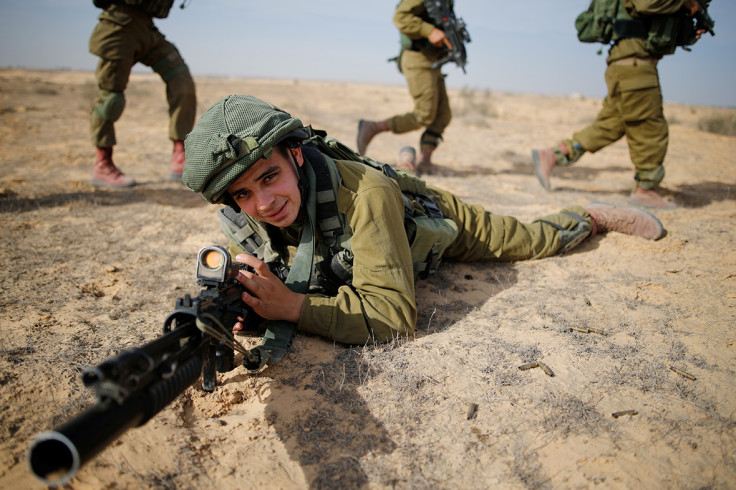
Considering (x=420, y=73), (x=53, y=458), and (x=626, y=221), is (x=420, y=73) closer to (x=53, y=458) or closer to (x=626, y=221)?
(x=626, y=221)

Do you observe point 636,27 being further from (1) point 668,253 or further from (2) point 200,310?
(2) point 200,310

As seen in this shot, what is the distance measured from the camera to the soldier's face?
197cm

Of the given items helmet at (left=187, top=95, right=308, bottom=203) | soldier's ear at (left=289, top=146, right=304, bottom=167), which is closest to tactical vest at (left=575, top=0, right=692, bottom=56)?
A: soldier's ear at (left=289, top=146, right=304, bottom=167)

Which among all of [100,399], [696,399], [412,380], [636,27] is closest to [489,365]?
[412,380]

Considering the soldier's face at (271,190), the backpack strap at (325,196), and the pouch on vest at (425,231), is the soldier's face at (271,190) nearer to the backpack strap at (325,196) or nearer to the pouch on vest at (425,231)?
the backpack strap at (325,196)

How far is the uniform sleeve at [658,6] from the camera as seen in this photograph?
4035 mm

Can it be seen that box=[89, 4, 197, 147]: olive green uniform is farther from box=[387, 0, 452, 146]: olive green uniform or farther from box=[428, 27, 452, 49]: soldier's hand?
box=[428, 27, 452, 49]: soldier's hand

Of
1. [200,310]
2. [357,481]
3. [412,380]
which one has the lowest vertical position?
[357,481]

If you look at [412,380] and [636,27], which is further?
[636,27]

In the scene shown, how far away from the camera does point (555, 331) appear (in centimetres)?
243

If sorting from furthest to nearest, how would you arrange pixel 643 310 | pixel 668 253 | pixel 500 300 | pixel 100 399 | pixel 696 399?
pixel 668 253
pixel 500 300
pixel 643 310
pixel 696 399
pixel 100 399

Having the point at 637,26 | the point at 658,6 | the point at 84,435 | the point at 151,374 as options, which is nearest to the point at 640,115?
the point at 637,26

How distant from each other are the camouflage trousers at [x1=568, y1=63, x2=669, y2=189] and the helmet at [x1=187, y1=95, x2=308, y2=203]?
410cm

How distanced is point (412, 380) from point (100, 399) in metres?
1.25
